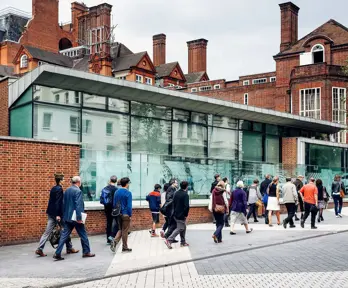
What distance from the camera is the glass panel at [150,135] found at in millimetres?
21281

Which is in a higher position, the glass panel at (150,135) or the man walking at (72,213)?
the glass panel at (150,135)

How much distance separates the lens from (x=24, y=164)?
13469 millimetres

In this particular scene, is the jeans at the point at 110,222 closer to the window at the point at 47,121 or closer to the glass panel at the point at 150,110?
the window at the point at 47,121

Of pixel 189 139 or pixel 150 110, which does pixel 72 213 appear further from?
pixel 189 139

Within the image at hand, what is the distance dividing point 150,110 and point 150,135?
109 cm

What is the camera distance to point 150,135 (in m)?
21.8

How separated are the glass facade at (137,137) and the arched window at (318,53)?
2400 centimetres

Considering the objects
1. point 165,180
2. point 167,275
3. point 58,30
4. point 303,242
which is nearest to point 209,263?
point 167,275

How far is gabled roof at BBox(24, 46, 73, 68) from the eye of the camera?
2233 inches

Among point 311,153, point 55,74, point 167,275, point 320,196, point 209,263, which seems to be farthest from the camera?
point 311,153

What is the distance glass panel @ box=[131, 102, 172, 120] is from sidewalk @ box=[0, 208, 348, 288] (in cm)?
654

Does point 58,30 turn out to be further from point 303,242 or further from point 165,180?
point 303,242

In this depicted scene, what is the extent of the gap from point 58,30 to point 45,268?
192 ft

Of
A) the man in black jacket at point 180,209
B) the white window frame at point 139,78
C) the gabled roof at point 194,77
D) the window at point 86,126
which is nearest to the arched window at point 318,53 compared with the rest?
the white window frame at point 139,78
